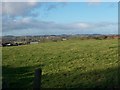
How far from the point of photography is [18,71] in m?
16.5

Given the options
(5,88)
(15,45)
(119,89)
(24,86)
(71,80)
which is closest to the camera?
(119,89)

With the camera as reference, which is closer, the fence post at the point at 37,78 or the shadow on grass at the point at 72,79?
the fence post at the point at 37,78

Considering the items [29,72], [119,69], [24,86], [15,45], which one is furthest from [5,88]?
[15,45]

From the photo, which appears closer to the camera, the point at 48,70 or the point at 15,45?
the point at 48,70

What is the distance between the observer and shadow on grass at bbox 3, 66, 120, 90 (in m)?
12.3

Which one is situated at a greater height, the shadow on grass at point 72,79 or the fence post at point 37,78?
the fence post at point 37,78

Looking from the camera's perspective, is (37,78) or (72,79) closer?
(37,78)

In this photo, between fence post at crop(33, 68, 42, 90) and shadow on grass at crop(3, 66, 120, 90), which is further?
shadow on grass at crop(3, 66, 120, 90)

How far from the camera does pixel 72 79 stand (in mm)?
13461

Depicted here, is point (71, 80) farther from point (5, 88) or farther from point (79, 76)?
point (5, 88)

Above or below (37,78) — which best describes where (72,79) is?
below

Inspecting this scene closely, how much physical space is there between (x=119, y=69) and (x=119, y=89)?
4.94 m

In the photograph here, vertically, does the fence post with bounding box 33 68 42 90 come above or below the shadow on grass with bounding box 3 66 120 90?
above

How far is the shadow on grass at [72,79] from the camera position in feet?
40.4
